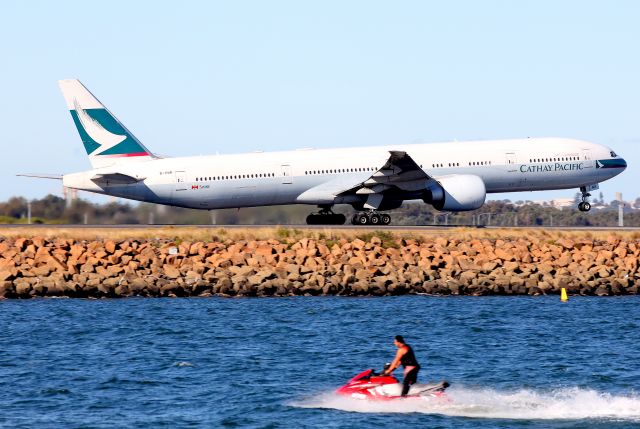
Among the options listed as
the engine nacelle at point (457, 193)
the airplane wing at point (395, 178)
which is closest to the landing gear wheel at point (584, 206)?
the engine nacelle at point (457, 193)

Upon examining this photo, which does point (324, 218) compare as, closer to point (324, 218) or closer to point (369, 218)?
point (324, 218)

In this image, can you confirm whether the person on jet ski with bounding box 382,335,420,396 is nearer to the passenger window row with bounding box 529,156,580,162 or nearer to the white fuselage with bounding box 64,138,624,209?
the white fuselage with bounding box 64,138,624,209

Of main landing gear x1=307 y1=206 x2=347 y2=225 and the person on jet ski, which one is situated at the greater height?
main landing gear x1=307 y1=206 x2=347 y2=225

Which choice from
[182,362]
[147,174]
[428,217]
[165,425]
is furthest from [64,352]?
[428,217]

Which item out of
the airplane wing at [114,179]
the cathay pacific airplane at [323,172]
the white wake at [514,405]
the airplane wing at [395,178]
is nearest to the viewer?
the white wake at [514,405]

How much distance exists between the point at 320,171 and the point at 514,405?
33.5 m

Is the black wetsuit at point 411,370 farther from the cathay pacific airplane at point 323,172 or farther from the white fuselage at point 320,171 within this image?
the white fuselage at point 320,171

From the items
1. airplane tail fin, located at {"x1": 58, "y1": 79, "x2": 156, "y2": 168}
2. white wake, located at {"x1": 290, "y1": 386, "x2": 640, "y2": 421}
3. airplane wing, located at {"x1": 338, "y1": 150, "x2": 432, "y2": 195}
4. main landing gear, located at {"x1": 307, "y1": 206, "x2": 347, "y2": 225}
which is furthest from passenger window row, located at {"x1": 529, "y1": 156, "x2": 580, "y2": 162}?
white wake, located at {"x1": 290, "y1": 386, "x2": 640, "y2": 421}

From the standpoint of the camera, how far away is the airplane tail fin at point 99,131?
204ft

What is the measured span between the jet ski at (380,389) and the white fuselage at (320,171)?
31.5m

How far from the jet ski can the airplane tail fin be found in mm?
34635

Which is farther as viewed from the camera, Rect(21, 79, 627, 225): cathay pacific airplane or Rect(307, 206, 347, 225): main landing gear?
Rect(307, 206, 347, 225): main landing gear

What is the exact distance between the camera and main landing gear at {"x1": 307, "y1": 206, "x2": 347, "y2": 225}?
65.3 m

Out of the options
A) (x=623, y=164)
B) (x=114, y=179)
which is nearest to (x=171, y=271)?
(x=114, y=179)
